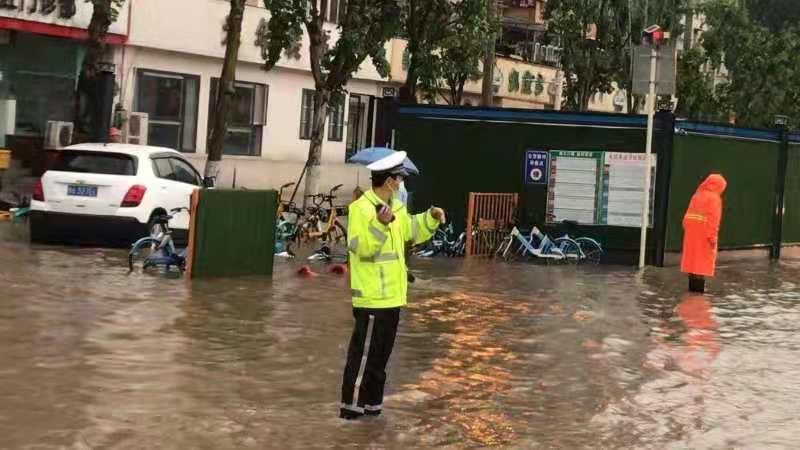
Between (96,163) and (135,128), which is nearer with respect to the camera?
(96,163)

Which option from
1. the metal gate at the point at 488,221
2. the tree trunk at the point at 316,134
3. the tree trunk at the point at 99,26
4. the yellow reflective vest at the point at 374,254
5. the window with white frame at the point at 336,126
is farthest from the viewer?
the window with white frame at the point at 336,126

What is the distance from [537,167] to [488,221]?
124cm

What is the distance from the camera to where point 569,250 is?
22.2 metres

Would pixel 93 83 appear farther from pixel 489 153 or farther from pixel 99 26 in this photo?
pixel 489 153

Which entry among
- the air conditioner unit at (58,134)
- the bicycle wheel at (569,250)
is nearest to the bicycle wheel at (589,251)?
the bicycle wheel at (569,250)

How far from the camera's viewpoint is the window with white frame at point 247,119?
35.6 m

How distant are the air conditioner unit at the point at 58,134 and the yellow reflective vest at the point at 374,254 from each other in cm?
1836

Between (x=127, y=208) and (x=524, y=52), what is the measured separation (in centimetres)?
3996

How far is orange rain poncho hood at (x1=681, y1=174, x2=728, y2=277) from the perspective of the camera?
59.3 ft

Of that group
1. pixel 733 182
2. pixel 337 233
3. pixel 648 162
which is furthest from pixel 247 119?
pixel 648 162

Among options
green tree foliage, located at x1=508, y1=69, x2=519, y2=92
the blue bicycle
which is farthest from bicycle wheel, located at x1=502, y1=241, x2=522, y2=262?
green tree foliage, located at x1=508, y1=69, x2=519, y2=92

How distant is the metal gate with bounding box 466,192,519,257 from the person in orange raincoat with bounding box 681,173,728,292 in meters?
4.64

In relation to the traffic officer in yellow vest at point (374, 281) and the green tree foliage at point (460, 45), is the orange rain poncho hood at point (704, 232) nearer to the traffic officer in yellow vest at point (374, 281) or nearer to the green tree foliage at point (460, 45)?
the traffic officer in yellow vest at point (374, 281)

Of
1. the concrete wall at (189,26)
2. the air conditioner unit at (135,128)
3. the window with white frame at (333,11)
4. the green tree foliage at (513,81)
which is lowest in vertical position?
the air conditioner unit at (135,128)
